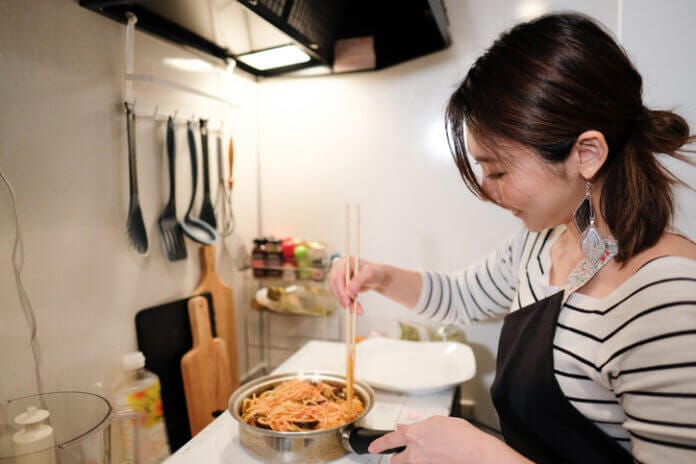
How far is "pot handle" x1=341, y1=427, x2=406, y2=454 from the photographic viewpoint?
765 millimetres

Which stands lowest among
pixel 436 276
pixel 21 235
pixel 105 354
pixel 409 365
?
pixel 409 365

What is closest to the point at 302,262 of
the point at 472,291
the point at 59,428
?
the point at 472,291

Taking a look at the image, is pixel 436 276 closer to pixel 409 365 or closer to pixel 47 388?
pixel 409 365

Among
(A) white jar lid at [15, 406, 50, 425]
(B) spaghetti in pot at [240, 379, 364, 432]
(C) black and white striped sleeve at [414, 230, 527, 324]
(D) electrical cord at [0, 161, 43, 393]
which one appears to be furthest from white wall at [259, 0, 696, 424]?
(A) white jar lid at [15, 406, 50, 425]

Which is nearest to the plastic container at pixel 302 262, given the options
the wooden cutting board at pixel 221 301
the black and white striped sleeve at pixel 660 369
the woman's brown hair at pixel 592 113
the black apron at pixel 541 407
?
the wooden cutting board at pixel 221 301

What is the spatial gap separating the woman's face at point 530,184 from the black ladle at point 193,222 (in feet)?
2.58

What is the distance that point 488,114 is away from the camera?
70 centimetres

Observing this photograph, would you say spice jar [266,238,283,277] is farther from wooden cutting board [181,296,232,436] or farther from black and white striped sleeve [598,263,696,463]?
black and white striped sleeve [598,263,696,463]

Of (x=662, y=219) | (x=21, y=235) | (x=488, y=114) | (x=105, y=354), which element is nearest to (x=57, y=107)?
(x=21, y=235)

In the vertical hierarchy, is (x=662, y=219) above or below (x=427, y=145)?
below

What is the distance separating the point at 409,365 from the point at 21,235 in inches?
37.2

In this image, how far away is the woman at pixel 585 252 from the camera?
0.56 metres

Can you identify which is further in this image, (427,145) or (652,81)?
(427,145)

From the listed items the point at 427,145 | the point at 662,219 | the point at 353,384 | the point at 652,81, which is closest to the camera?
the point at 662,219
